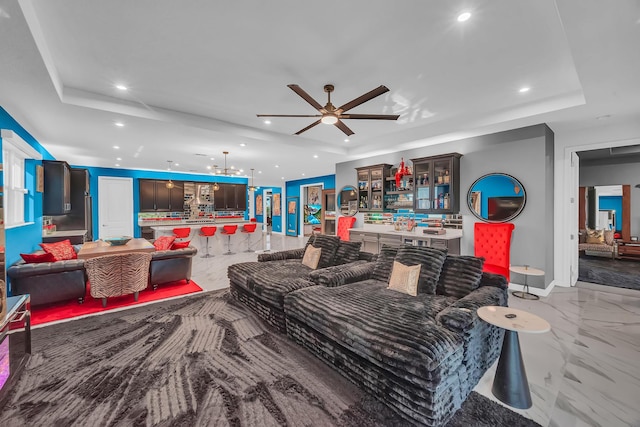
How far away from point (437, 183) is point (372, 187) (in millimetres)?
1546

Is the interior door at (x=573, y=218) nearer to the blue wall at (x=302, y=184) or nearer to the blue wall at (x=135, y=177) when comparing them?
the blue wall at (x=302, y=184)

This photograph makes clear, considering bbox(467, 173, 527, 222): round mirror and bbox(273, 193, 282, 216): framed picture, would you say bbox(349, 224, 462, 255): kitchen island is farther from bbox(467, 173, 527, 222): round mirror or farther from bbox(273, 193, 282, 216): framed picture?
bbox(273, 193, 282, 216): framed picture

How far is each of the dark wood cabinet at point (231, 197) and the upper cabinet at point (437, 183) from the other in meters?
7.25

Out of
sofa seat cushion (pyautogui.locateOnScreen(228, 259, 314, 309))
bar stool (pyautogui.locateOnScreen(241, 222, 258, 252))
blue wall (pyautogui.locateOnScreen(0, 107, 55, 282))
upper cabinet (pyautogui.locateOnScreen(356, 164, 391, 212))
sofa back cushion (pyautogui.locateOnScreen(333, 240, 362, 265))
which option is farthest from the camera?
bar stool (pyautogui.locateOnScreen(241, 222, 258, 252))

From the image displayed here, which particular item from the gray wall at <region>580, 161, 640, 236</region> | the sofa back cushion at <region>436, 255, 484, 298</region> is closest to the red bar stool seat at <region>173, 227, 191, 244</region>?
the sofa back cushion at <region>436, 255, 484, 298</region>

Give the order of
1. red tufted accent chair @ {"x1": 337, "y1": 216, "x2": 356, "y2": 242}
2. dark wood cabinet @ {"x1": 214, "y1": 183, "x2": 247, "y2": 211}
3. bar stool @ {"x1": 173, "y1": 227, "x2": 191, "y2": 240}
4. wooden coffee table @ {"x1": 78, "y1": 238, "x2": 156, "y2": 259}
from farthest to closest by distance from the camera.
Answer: dark wood cabinet @ {"x1": 214, "y1": 183, "x2": 247, "y2": 211}
red tufted accent chair @ {"x1": 337, "y1": 216, "x2": 356, "y2": 242}
bar stool @ {"x1": 173, "y1": 227, "x2": 191, "y2": 240}
wooden coffee table @ {"x1": 78, "y1": 238, "x2": 156, "y2": 259}

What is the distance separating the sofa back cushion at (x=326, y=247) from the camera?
12.3 feet

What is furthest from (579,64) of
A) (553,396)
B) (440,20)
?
(553,396)

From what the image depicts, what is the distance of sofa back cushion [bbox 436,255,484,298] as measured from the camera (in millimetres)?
2498

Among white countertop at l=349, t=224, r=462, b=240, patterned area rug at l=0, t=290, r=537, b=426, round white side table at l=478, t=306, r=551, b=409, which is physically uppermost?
white countertop at l=349, t=224, r=462, b=240

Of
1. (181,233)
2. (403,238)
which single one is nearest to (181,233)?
(181,233)

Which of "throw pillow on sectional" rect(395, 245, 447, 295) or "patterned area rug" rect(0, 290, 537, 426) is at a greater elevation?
"throw pillow on sectional" rect(395, 245, 447, 295)

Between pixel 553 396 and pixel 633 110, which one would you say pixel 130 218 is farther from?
pixel 633 110

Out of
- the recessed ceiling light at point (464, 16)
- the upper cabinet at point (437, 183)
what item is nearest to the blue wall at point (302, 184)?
the upper cabinet at point (437, 183)
